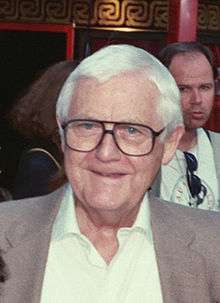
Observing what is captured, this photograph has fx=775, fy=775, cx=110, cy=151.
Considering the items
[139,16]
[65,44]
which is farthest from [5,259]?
[139,16]

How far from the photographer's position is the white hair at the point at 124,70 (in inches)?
60.2

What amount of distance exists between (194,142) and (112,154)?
1.12 metres

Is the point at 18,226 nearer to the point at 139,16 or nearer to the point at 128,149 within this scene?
the point at 128,149

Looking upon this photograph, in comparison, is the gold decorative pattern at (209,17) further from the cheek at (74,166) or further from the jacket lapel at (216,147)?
the cheek at (74,166)

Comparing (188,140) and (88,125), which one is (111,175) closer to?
(88,125)

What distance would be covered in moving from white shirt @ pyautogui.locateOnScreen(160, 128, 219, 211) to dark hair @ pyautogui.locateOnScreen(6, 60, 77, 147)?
16.4 inches

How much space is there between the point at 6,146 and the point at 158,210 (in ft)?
13.4

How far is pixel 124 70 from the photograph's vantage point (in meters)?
1.53

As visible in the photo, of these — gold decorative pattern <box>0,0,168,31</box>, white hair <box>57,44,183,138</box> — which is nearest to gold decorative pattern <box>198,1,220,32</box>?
gold decorative pattern <box>0,0,168,31</box>

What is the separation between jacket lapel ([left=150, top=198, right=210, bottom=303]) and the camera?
5.20 feet

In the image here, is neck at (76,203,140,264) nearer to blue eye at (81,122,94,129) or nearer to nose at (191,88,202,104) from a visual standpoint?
blue eye at (81,122,94,129)

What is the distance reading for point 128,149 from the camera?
151 cm

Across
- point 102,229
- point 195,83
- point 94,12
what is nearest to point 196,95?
point 195,83

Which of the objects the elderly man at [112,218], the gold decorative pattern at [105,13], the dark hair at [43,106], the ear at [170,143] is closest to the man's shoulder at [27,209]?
the elderly man at [112,218]
